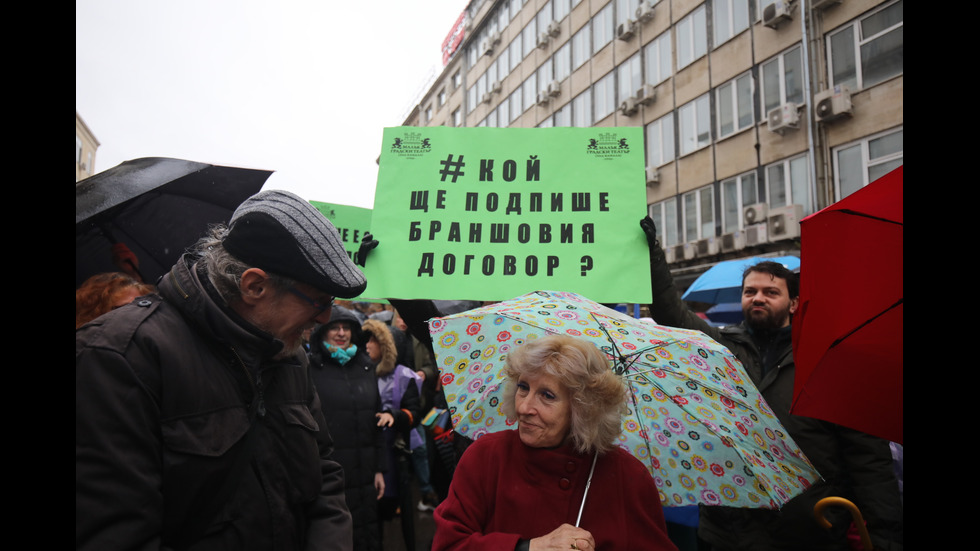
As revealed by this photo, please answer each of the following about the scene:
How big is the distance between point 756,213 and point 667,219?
14.1ft

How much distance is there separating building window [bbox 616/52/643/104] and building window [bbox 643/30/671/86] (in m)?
0.38

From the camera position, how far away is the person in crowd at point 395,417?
4.80m

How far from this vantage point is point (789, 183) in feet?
52.1

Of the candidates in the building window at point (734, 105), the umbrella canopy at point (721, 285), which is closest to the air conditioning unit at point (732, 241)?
the building window at point (734, 105)

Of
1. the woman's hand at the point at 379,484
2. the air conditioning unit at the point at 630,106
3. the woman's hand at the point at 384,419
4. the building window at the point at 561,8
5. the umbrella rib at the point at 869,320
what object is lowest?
the woman's hand at the point at 379,484

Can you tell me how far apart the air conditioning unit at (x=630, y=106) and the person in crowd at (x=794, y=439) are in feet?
63.0

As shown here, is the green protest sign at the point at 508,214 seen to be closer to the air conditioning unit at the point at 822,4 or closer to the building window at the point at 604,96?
the air conditioning unit at the point at 822,4

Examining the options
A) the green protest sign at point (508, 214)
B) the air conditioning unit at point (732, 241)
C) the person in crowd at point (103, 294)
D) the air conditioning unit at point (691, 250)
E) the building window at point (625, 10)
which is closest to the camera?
the person in crowd at point (103, 294)

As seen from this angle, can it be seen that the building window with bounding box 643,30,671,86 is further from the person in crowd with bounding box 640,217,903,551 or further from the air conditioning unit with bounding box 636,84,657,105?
the person in crowd with bounding box 640,217,903,551

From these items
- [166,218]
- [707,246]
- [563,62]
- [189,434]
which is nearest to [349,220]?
[166,218]

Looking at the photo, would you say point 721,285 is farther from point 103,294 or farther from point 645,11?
point 645,11
